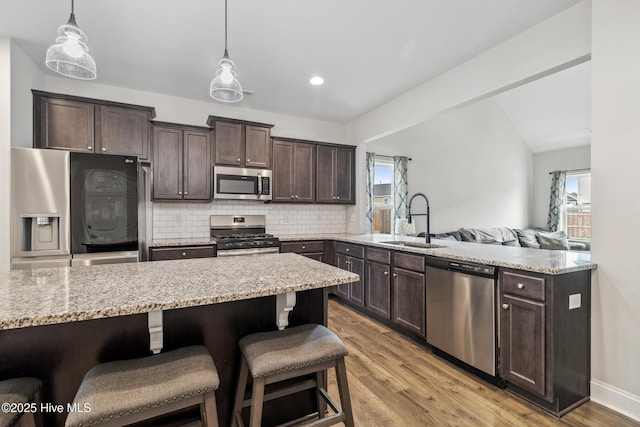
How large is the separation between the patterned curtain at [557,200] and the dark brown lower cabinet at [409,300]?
5605mm

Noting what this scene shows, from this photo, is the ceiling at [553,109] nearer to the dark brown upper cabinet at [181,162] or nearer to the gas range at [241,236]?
the gas range at [241,236]

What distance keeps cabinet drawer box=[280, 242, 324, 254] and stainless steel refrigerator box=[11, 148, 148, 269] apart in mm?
1677

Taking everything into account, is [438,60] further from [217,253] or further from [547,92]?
[547,92]

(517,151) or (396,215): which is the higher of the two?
(517,151)

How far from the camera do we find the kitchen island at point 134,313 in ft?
3.36

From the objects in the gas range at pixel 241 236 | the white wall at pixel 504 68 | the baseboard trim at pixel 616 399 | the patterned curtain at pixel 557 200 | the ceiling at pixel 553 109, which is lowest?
the baseboard trim at pixel 616 399

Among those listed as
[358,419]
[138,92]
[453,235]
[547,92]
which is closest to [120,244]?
[138,92]

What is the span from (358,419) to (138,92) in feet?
13.6

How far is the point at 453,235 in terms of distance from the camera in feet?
16.6

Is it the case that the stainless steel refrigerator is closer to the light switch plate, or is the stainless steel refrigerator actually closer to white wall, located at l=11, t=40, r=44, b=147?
white wall, located at l=11, t=40, r=44, b=147

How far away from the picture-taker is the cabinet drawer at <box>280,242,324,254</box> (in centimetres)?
395

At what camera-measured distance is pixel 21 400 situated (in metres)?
Answer: 0.97

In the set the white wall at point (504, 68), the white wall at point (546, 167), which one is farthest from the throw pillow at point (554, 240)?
the white wall at point (504, 68)

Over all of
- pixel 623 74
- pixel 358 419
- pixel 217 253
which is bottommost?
pixel 358 419
